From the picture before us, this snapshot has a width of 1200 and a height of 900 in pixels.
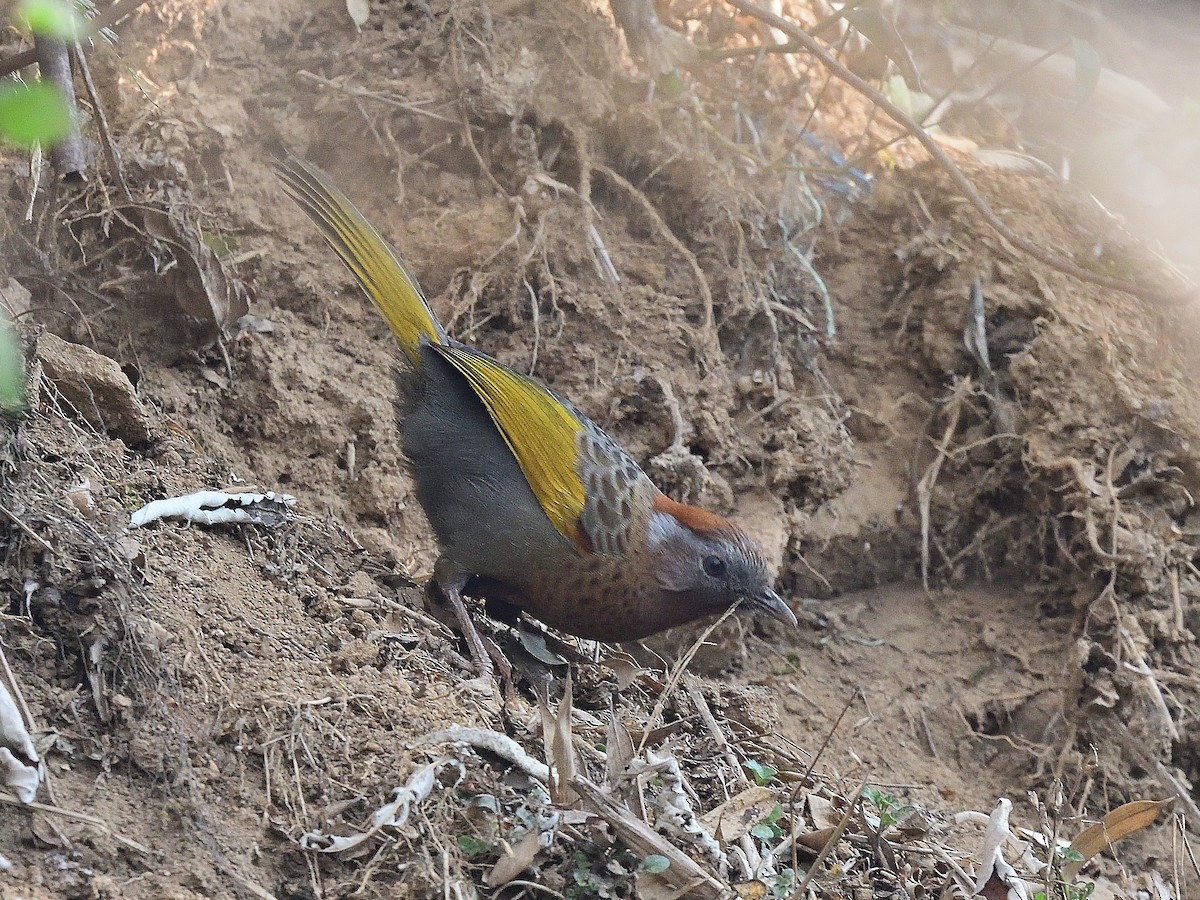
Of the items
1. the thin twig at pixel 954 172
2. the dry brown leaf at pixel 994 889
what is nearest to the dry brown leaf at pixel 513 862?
the dry brown leaf at pixel 994 889

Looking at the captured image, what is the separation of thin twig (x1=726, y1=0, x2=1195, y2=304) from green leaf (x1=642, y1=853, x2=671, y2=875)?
3477 mm

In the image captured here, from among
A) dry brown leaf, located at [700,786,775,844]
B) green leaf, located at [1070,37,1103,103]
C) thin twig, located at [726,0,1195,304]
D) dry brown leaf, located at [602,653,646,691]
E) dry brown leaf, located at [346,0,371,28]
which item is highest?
green leaf, located at [1070,37,1103,103]

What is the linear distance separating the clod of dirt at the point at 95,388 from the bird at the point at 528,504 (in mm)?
886

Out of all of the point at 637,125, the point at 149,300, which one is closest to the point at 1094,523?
the point at 637,125

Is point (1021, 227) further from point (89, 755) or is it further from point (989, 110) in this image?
point (89, 755)

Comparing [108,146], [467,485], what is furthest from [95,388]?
[467,485]

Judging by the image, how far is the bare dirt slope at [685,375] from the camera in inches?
151

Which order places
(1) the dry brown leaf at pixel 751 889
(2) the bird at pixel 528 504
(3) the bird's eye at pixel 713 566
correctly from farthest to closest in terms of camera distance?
(3) the bird's eye at pixel 713 566 < (2) the bird at pixel 528 504 < (1) the dry brown leaf at pixel 751 889

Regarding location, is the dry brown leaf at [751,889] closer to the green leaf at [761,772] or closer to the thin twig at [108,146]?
the green leaf at [761,772]

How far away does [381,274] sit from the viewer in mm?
4043

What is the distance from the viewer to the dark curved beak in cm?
399

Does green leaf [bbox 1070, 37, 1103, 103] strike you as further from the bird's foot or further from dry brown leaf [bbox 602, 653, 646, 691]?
the bird's foot

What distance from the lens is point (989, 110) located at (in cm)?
673

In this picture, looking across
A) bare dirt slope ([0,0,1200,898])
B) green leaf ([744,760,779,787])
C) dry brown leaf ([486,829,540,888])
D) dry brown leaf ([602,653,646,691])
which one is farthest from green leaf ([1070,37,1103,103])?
dry brown leaf ([486,829,540,888])
